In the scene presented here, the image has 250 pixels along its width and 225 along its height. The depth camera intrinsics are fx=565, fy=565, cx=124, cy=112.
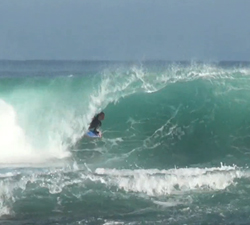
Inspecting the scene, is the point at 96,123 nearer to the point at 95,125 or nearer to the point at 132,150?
the point at 95,125

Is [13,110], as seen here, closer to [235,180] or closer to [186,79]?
[186,79]

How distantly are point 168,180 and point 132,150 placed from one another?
125 inches

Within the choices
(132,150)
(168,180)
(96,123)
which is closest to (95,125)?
(96,123)

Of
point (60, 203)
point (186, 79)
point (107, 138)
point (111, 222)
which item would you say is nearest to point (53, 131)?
point (107, 138)

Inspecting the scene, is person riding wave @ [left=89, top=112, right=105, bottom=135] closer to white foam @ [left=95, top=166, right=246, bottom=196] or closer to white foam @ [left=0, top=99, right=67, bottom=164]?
white foam @ [left=0, top=99, right=67, bottom=164]

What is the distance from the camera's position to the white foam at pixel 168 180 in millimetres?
11195

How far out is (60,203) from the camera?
34.1 feet

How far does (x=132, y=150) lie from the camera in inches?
571

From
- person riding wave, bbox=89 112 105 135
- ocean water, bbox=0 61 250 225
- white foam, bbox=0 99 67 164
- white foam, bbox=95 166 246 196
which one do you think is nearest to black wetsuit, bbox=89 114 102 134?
person riding wave, bbox=89 112 105 135

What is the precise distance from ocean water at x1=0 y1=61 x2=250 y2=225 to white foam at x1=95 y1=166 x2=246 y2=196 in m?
0.02

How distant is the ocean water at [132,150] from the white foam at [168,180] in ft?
0.07

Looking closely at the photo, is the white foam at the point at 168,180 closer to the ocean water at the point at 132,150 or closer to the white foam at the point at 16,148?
the ocean water at the point at 132,150

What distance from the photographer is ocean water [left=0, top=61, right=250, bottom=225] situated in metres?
10.2

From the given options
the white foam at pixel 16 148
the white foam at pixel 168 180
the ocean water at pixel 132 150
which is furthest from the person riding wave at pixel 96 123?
the white foam at pixel 168 180
